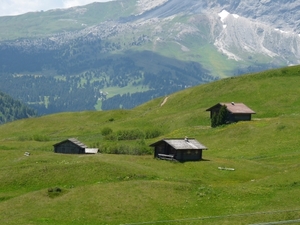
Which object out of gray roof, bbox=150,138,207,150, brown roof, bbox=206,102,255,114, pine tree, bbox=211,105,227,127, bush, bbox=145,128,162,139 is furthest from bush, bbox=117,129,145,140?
gray roof, bbox=150,138,207,150

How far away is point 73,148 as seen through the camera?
103812mm

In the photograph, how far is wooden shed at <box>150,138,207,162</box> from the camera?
8306 centimetres

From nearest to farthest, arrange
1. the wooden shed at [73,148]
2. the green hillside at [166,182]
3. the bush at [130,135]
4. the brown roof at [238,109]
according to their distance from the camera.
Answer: the green hillside at [166,182] < the wooden shed at [73,148] < the brown roof at [238,109] < the bush at [130,135]

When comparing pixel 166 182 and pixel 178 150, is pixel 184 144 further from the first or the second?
pixel 166 182

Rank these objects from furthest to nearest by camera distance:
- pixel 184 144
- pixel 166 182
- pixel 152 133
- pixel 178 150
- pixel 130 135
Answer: pixel 152 133 → pixel 130 135 → pixel 184 144 → pixel 178 150 → pixel 166 182

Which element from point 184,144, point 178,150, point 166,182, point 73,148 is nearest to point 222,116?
point 73,148

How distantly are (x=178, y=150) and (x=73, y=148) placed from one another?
28.8 metres

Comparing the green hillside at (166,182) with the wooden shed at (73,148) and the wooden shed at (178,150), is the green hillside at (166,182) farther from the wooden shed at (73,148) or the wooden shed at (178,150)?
the wooden shed at (73,148)

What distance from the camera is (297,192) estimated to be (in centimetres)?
6062

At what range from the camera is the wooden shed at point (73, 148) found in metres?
102

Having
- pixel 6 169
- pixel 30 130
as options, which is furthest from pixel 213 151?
pixel 30 130

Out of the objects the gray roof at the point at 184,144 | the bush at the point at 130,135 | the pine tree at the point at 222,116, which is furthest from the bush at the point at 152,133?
the gray roof at the point at 184,144

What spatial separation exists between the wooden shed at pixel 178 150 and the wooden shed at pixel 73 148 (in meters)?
20.0

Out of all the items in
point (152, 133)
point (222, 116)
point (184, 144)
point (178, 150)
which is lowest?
point (152, 133)
